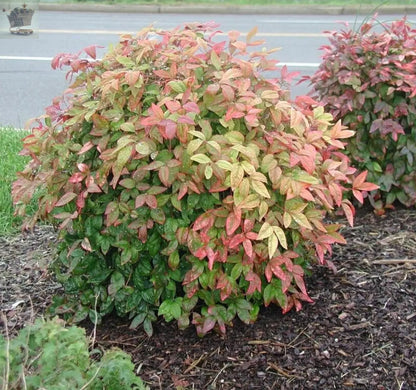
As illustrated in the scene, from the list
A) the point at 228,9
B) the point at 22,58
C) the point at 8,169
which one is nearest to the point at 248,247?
the point at 8,169

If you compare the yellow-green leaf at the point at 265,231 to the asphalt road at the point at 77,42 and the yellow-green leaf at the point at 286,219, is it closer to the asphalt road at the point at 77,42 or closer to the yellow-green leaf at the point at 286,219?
the yellow-green leaf at the point at 286,219

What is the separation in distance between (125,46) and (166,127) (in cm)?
81

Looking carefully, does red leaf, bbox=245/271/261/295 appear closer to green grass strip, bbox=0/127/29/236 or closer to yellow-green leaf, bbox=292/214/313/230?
yellow-green leaf, bbox=292/214/313/230

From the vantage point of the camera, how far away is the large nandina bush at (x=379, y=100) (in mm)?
3941

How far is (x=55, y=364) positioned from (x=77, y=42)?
10.8m

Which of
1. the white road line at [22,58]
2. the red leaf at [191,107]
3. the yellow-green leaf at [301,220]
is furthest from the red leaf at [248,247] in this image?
the white road line at [22,58]

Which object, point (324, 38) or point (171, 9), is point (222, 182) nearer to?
point (324, 38)

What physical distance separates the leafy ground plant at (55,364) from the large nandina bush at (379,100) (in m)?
2.40

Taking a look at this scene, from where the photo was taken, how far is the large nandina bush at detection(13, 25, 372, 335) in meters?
2.70

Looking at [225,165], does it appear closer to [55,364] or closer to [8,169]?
[55,364]

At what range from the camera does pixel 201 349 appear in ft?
9.64

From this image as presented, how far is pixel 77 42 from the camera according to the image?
12.1 m

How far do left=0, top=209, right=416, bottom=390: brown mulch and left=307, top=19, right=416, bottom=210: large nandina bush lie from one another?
674 millimetres

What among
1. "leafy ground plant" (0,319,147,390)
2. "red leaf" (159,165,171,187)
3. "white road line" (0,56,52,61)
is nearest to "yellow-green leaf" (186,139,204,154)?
"red leaf" (159,165,171,187)
